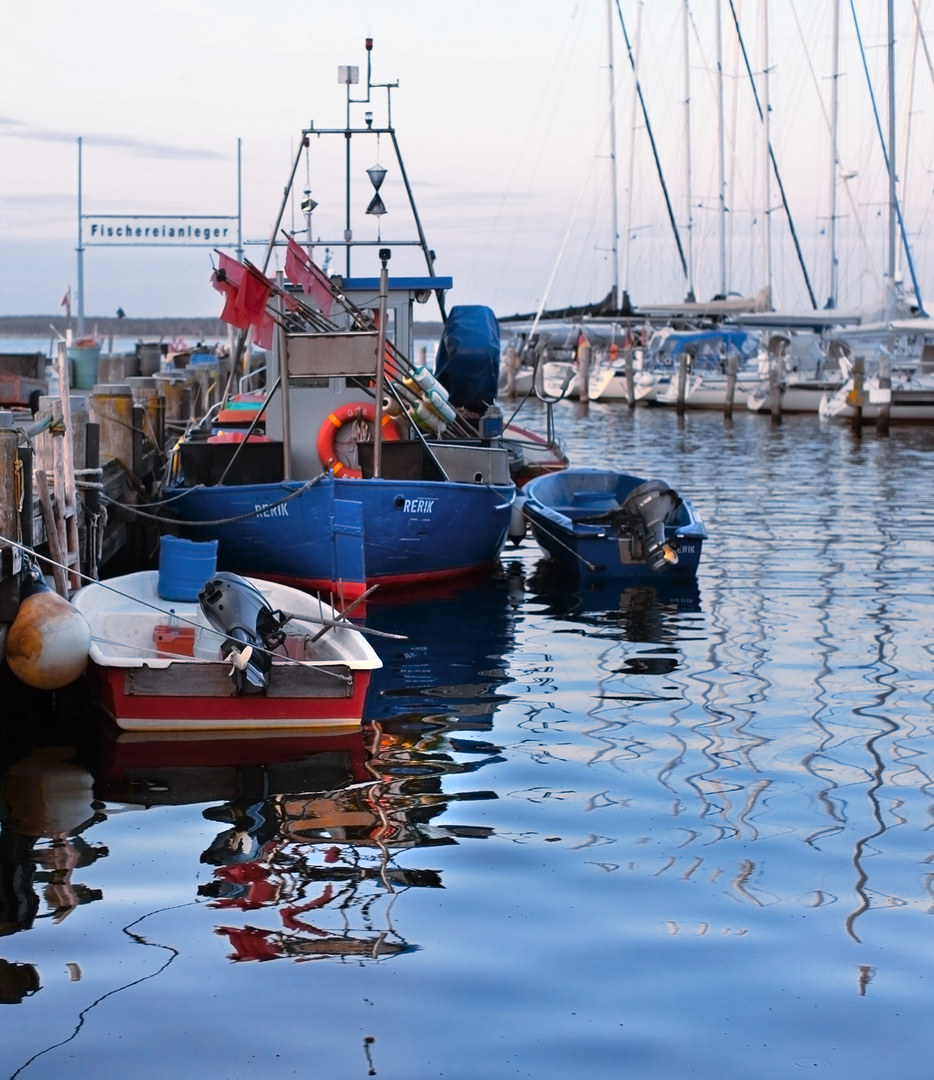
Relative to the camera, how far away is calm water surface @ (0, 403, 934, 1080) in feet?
15.8

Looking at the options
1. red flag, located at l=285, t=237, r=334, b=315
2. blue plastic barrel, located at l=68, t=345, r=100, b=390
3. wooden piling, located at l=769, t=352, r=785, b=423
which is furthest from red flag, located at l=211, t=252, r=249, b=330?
wooden piling, located at l=769, t=352, r=785, b=423

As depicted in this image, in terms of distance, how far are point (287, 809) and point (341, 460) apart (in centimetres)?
767

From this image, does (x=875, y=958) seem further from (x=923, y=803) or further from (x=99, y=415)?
(x=99, y=415)

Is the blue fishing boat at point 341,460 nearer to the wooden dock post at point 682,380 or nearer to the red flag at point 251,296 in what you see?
the red flag at point 251,296

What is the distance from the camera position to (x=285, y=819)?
7125 mm

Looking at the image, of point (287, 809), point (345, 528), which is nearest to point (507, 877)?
point (287, 809)

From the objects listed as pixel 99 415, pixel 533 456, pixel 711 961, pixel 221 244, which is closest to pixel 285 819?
pixel 711 961

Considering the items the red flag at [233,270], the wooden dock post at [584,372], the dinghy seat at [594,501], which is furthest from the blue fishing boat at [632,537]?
the wooden dock post at [584,372]

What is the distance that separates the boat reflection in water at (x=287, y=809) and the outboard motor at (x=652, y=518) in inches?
166

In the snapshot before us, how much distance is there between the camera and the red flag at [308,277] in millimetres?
14705

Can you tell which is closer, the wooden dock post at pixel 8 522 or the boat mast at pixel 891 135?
the wooden dock post at pixel 8 522

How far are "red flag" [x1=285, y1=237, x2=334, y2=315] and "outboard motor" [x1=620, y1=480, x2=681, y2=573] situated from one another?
12.7 feet

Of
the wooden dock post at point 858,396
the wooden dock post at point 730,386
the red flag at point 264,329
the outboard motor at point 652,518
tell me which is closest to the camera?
the red flag at point 264,329

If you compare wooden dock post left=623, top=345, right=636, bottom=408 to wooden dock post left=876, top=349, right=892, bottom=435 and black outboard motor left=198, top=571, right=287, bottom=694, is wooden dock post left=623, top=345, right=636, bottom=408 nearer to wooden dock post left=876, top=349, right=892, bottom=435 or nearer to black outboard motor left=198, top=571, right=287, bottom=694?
wooden dock post left=876, top=349, right=892, bottom=435
